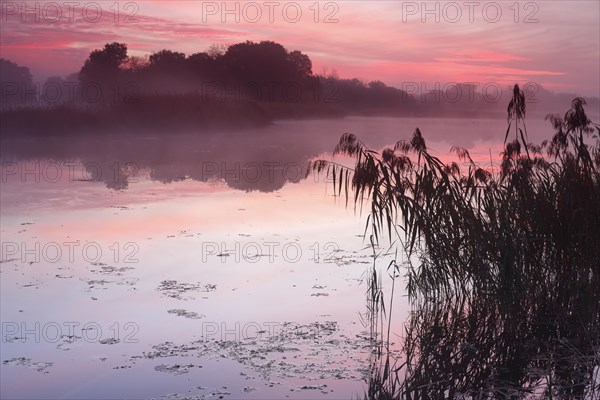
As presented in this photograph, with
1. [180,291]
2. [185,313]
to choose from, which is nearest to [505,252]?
[185,313]

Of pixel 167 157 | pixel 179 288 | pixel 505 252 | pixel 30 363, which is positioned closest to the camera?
pixel 30 363

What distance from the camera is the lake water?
5.19 metres

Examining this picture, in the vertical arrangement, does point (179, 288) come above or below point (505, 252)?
below

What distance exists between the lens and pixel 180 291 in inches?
296

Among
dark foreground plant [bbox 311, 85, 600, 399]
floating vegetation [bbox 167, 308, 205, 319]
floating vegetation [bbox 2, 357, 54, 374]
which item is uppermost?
dark foreground plant [bbox 311, 85, 600, 399]

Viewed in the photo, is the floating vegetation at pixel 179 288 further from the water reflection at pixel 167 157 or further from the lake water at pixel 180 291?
the water reflection at pixel 167 157

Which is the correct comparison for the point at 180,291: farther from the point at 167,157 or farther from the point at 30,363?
the point at 167,157

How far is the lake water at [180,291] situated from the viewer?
5.19 metres

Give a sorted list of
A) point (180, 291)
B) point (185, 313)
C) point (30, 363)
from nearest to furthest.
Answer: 1. point (30, 363)
2. point (185, 313)
3. point (180, 291)

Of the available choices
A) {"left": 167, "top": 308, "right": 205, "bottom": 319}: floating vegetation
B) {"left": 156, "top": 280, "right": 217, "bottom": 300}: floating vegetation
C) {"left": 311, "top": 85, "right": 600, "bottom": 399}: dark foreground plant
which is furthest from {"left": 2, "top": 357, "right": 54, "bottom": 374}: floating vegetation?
{"left": 311, "top": 85, "right": 600, "bottom": 399}: dark foreground plant

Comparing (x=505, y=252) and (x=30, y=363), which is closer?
(x=30, y=363)

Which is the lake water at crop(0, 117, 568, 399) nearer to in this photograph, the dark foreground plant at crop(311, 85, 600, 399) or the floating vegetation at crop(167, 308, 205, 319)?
the floating vegetation at crop(167, 308, 205, 319)

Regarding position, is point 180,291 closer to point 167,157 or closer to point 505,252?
point 505,252

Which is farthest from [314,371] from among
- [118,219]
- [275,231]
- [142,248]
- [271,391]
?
[118,219]
